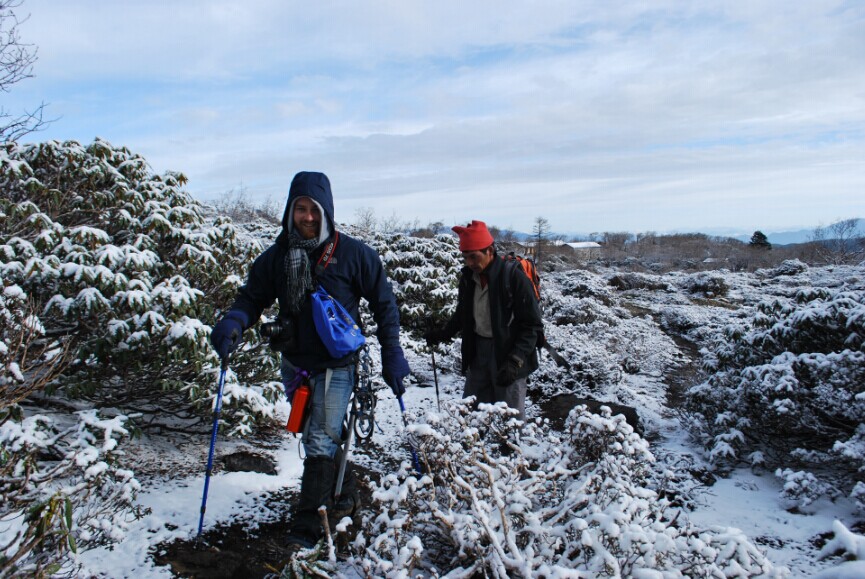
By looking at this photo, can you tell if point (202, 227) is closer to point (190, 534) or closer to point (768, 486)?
point (190, 534)

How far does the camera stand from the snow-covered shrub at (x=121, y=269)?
337 cm

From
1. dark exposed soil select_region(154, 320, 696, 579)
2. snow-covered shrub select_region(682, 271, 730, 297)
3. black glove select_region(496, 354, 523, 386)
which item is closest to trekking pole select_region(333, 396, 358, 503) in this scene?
dark exposed soil select_region(154, 320, 696, 579)

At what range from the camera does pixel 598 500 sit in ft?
7.29

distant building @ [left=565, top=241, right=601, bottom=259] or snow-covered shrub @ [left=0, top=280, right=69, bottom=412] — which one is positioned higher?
distant building @ [left=565, top=241, right=601, bottom=259]

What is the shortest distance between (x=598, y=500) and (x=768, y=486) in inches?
104

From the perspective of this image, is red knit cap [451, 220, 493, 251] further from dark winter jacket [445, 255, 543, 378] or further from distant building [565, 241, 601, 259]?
distant building [565, 241, 601, 259]

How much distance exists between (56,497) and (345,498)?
1.60 m

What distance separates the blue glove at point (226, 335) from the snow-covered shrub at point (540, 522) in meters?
1.15

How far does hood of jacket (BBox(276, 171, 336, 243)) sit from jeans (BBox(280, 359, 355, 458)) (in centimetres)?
79

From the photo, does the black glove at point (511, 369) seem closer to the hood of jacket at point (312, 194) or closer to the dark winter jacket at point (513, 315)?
the dark winter jacket at point (513, 315)

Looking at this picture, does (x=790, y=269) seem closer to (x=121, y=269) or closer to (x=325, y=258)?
(x=325, y=258)

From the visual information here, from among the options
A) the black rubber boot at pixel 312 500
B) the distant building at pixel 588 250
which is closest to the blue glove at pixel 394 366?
the black rubber boot at pixel 312 500

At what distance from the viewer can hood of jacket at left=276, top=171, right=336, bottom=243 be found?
9.61ft

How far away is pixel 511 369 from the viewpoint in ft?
11.9
